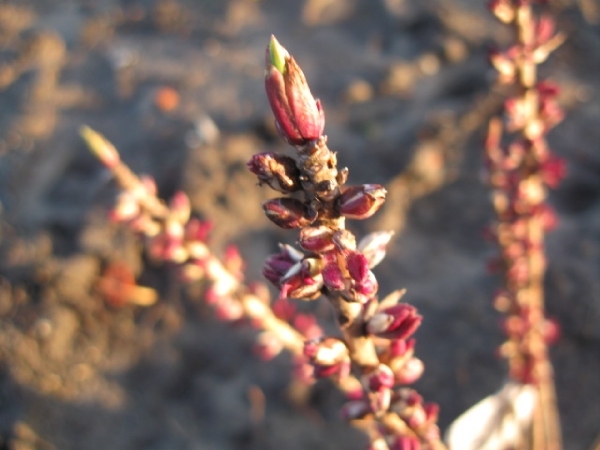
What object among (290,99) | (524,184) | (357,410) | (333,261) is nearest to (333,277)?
(333,261)

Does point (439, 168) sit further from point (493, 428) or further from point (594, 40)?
point (493, 428)

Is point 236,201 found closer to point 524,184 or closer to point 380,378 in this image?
point 524,184

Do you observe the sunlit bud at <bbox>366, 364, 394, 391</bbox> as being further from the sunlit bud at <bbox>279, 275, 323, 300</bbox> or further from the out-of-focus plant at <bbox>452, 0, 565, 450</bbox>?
the out-of-focus plant at <bbox>452, 0, 565, 450</bbox>

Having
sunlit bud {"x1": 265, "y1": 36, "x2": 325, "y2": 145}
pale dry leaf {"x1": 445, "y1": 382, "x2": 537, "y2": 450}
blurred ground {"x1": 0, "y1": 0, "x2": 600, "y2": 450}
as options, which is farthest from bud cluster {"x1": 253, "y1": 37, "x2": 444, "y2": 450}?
blurred ground {"x1": 0, "y1": 0, "x2": 600, "y2": 450}

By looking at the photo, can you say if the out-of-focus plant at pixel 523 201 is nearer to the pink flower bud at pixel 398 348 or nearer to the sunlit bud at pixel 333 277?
the pink flower bud at pixel 398 348

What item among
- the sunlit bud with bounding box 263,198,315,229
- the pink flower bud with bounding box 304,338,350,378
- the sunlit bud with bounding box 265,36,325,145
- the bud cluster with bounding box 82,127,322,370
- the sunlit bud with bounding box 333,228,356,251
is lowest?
the pink flower bud with bounding box 304,338,350,378

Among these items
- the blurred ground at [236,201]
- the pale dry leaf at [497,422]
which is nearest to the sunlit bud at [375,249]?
the pale dry leaf at [497,422]
